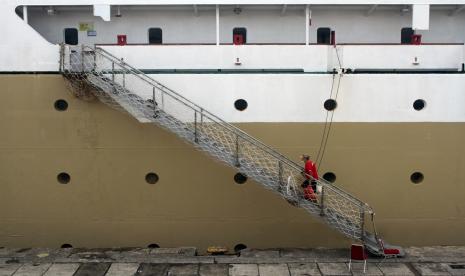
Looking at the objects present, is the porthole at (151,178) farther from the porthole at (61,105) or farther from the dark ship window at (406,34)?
the dark ship window at (406,34)

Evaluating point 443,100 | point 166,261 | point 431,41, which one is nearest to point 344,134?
point 443,100

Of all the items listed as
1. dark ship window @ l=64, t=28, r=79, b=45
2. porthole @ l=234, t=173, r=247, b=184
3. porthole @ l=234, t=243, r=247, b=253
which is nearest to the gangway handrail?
porthole @ l=234, t=173, r=247, b=184

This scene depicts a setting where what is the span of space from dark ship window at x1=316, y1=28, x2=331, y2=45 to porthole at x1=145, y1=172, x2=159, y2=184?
477 centimetres

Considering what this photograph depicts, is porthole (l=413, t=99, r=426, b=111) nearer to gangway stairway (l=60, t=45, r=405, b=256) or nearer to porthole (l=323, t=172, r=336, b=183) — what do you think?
Answer: porthole (l=323, t=172, r=336, b=183)

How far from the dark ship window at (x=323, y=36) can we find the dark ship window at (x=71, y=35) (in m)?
5.49

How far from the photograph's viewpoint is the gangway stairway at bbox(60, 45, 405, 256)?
343 inches

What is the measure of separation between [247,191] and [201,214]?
108 centimetres

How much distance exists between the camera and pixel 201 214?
9633 millimetres

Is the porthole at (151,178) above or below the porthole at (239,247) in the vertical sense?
above

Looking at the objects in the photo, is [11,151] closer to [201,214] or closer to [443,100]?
[201,214]

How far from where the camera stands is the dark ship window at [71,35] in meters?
10.4

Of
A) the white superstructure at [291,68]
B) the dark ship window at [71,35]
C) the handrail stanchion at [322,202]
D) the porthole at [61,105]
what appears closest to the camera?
the handrail stanchion at [322,202]

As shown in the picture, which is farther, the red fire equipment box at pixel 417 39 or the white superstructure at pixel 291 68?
the red fire equipment box at pixel 417 39

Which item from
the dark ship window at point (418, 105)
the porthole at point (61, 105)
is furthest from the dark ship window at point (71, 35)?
the dark ship window at point (418, 105)
